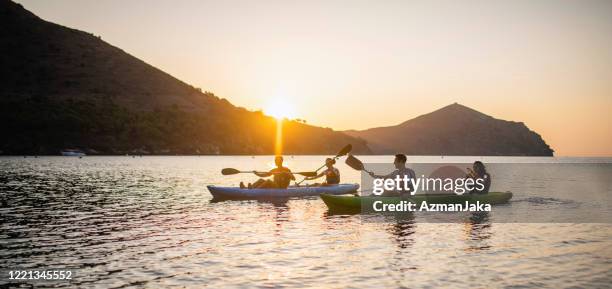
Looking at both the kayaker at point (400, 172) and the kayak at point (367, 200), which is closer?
the kayaker at point (400, 172)

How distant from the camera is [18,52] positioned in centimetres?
16662

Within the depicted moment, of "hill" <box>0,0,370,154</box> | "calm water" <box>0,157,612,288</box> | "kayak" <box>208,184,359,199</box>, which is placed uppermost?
"hill" <box>0,0,370,154</box>

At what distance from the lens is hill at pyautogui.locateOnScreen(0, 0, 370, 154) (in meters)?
138

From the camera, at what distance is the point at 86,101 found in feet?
513

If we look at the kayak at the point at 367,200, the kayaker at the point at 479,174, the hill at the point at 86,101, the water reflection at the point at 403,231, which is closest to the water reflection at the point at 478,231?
the kayak at the point at 367,200

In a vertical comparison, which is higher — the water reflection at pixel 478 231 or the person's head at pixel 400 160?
the person's head at pixel 400 160

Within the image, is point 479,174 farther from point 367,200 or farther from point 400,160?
point 400,160

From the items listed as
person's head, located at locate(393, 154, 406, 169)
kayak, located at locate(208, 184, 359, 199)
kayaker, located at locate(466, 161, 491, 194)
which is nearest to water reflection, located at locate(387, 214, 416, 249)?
person's head, located at locate(393, 154, 406, 169)

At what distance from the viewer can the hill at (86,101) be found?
138250 mm

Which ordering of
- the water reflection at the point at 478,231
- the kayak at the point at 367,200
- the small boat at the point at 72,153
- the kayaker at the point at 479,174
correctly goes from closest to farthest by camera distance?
1. the water reflection at the point at 478,231
2. the kayak at the point at 367,200
3. the kayaker at the point at 479,174
4. the small boat at the point at 72,153

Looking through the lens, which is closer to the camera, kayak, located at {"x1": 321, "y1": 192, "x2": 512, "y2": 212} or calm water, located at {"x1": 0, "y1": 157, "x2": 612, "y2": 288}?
calm water, located at {"x1": 0, "y1": 157, "x2": 612, "y2": 288}

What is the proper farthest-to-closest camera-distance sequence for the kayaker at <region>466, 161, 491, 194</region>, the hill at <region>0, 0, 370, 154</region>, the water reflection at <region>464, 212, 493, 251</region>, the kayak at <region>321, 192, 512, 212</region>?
the hill at <region>0, 0, 370, 154</region>, the kayaker at <region>466, 161, 491, 194</region>, the kayak at <region>321, 192, 512, 212</region>, the water reflection at <region>464, 212, 493, 251</region>

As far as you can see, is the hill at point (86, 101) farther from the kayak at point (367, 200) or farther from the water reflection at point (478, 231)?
the water reflection at point (478, 231)

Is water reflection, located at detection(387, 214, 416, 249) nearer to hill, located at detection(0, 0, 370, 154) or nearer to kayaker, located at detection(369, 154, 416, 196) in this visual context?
kayaker, located at detection(369, 154, 416, 196)
